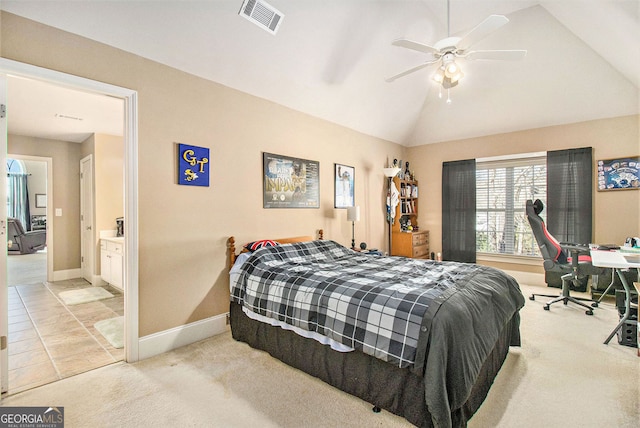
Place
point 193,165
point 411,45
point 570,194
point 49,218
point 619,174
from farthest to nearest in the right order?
1. point 49,218
2. point 570,194
3. point 619,174
4. point 193,165
5. point 411,45

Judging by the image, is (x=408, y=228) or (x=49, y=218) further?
(x=408, y=228)

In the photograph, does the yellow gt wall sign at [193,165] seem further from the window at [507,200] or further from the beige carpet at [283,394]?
the window at [507,200]

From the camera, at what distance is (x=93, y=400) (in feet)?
6.40

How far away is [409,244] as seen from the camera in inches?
213

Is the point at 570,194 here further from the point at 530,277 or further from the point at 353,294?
the point at 353,294

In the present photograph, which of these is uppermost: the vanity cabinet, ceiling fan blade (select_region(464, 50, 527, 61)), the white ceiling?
the white ceiling

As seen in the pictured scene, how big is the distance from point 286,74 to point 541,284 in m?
5.05

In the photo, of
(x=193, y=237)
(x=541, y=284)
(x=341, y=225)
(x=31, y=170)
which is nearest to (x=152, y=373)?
(x=193, y=237)

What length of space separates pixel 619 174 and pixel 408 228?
307 cm

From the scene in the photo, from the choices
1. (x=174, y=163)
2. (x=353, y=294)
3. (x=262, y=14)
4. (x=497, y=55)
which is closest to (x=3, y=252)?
(x=174, y=163)

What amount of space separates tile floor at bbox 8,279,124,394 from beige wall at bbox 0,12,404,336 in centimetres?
56

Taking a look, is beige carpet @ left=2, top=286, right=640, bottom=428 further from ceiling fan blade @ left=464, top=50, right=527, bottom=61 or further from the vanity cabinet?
ceiling fan blade @ left=464, top=50, right=527, bottom=61

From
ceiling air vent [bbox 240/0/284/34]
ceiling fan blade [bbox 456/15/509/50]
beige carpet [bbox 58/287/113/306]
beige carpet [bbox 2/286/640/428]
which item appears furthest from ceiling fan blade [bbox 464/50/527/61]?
beige carpet [bbox 58/287/113/306]

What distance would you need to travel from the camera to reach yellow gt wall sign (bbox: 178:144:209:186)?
2.76 m
